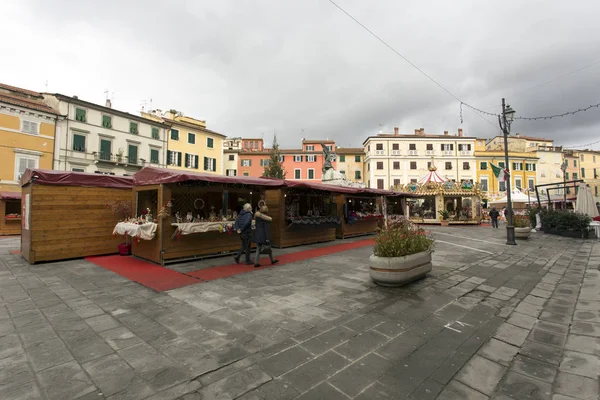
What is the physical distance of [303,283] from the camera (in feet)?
19.5

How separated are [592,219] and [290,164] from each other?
36.9 m

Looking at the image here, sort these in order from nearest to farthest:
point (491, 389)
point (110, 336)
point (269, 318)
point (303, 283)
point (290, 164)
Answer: point (491, 389)
point (110, 336)
point (269, 318)
point (303, 283)
point (290, 164)

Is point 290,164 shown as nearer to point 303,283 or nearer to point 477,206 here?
point 477,206

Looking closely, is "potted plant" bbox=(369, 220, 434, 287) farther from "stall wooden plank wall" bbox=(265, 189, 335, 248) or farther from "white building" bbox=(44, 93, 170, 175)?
"white building" bbox=(44, 93, 170, 175)

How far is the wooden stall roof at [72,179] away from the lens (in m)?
7.85

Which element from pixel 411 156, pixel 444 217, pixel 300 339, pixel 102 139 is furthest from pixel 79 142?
pixel 411 156

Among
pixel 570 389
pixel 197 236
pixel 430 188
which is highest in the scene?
pixel 430 188

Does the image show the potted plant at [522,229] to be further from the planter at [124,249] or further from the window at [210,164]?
the window at [210,164]

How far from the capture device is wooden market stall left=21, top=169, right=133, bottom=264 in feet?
25.8

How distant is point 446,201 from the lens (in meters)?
25.0

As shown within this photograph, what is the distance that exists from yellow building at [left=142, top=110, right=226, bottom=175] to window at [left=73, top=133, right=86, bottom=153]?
8421 mm

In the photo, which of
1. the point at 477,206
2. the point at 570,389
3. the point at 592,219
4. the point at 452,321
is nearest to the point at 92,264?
the point at 452,321

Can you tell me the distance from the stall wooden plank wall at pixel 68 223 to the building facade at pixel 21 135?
60.9 feet

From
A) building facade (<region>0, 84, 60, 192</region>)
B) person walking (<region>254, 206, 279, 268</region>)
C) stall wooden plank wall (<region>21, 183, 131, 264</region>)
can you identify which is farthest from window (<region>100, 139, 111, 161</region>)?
person walking (<region>254, 206, 279, 268</region>)
